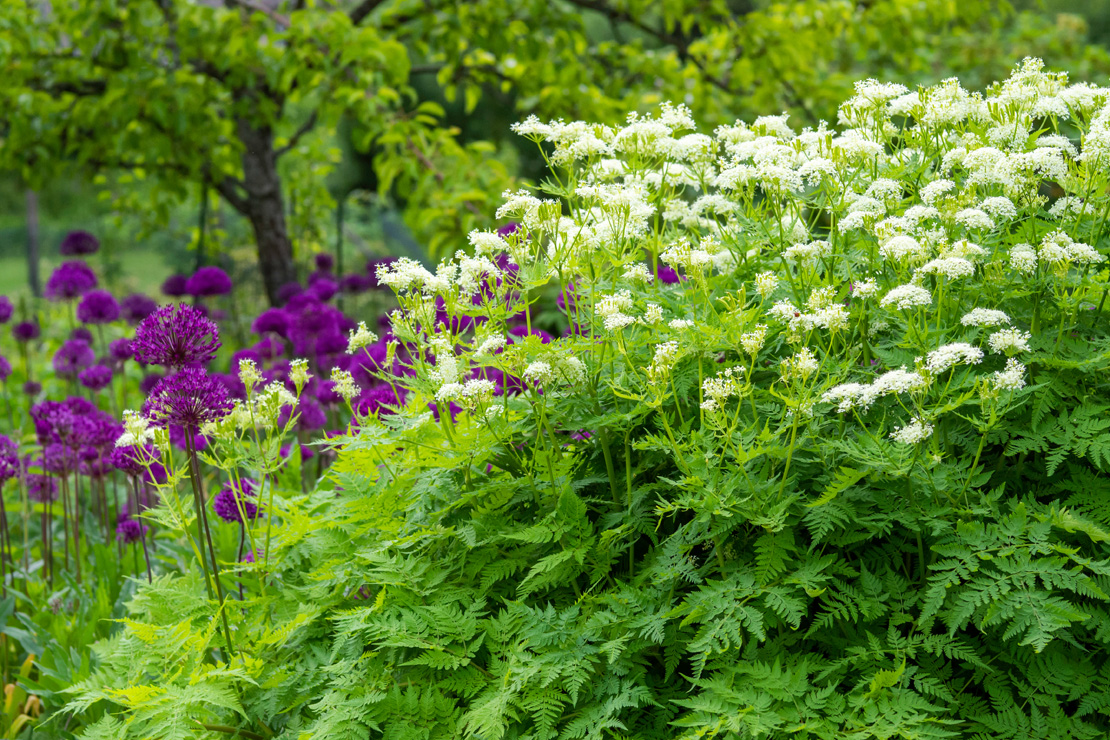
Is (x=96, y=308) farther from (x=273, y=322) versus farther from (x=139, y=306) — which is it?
(x=273, y=322)

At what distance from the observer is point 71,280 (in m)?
5.09

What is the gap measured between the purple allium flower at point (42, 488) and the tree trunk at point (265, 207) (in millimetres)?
2171

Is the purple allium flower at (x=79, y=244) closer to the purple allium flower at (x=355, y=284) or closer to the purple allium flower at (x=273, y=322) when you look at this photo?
the purple allium flower at (x=355, y=284)

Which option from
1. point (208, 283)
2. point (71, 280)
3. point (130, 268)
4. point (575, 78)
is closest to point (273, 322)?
point (208, 283)

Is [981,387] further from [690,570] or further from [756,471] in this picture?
[690,570]

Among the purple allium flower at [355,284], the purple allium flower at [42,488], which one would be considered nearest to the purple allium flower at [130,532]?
the purple allium flower at [42,488]

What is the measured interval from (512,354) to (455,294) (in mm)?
294

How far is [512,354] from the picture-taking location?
2131 mm

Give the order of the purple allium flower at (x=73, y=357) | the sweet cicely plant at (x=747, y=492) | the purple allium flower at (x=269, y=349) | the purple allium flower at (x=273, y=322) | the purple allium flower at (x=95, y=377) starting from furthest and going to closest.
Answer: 1. the purple allium flower at (x=73, y=357)
2. the purple allium flower at (x=269, y=349)
3. the purple allium flower at (x=273, y=322)
4. the purple allium flower at (x=95, y=377)
5. the sweet cicely plant at (x=747, y=492)

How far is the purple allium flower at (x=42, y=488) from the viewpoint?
3709 millimetres

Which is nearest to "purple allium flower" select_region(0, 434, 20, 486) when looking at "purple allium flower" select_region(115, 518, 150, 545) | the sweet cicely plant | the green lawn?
"purple allium flower" select_region(115, 518, 150, 545)

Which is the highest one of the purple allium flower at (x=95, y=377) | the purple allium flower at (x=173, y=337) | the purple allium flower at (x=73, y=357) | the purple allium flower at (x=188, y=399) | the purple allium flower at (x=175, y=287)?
the purple allium flower at (x=173, y=337)

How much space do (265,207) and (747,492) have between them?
5070 mm

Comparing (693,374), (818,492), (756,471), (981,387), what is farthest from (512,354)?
(981,387)
